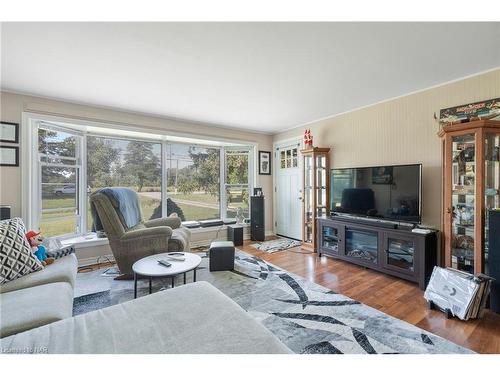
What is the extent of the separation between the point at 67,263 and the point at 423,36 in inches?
133

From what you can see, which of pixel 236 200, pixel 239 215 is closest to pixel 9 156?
pixel 236 200

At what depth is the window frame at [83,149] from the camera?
2795 millimetres

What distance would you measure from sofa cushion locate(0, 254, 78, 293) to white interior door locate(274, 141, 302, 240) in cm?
352

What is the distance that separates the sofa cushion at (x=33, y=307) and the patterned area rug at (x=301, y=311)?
0.74m

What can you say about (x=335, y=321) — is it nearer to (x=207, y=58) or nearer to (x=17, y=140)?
(x=207, y=58)

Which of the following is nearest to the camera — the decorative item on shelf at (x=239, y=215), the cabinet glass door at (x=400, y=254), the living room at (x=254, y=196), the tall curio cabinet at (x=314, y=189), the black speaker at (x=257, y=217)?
the living room at (x=254, y=196)

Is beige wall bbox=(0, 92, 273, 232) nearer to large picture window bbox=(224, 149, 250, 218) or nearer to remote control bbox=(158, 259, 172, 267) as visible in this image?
large picture window bbox=(224, 149, 250, 218)

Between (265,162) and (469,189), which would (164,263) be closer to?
(469,189)

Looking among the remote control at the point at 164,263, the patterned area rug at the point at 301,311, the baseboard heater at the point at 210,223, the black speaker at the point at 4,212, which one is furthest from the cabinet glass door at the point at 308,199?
the black speaker at the point at 4,212

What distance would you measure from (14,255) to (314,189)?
137 inches

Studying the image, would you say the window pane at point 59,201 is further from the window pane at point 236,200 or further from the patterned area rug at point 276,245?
the patterned area rug at point 276,245
